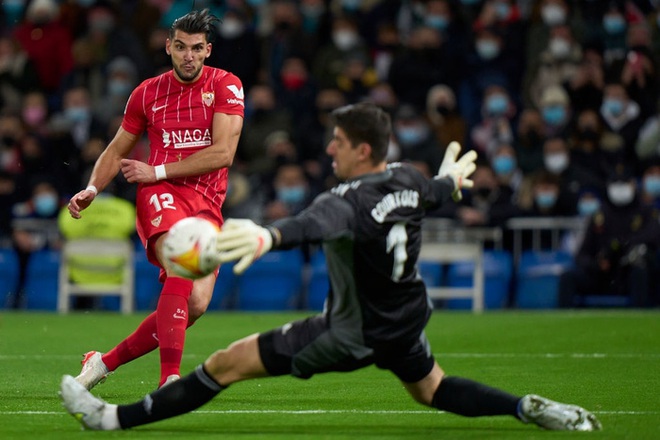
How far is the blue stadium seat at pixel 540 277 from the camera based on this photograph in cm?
1892

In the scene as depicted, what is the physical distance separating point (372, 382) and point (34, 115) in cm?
1323

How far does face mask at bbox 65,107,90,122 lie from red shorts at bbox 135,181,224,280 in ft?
42.8

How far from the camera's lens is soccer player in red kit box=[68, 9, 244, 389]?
353 inches

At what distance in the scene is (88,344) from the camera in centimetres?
1372

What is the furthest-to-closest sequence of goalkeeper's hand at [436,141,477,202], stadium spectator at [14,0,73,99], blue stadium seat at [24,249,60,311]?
stadium spectator at [14,0,73,99]
blue stadium seat at [24,249,60,311]
goalkeeper's hand at [436,141,477,202]

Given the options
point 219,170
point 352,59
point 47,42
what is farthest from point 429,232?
point 219,170

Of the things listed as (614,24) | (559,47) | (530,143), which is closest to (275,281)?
(530,143)

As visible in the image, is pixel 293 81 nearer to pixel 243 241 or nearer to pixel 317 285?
pixel 317 285

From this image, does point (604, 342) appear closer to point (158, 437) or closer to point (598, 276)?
point (598, 276)

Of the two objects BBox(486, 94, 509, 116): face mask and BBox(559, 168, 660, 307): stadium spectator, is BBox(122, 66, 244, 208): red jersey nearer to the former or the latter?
BBox(559, 168, 660, 307): stadium spectator

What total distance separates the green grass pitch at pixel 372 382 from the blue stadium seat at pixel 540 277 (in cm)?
163

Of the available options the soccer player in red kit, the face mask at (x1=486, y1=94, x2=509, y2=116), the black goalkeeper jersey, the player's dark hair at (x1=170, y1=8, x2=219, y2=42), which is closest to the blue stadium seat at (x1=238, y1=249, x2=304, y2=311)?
the face mask at (x1=486, y1=94, x2=509, y2=116)

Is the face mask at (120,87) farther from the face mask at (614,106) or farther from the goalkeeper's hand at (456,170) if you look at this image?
the goalkeeper's hand at (456,170)

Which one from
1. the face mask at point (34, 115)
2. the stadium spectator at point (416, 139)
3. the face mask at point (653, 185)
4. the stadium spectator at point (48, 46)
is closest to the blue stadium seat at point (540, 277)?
the face mask at point (653, 185)
